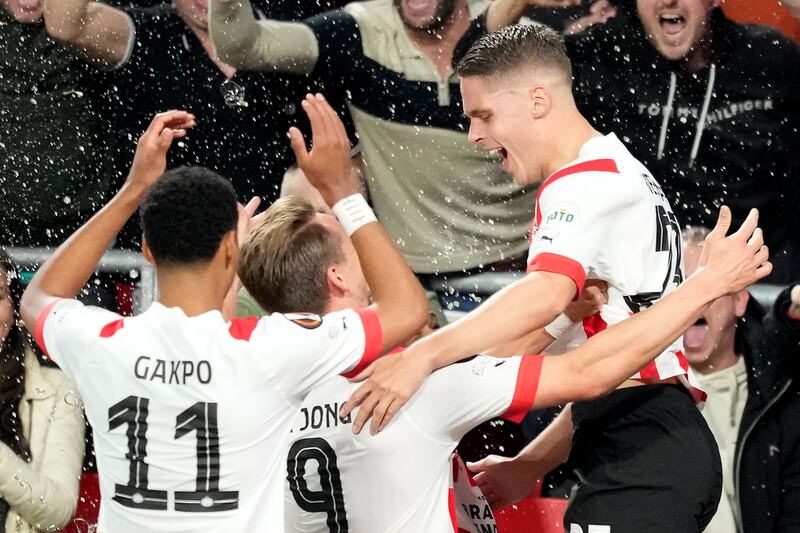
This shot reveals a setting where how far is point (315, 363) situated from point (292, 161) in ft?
10.6

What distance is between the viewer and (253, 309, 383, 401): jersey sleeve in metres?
2.44

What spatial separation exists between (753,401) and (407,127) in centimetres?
208

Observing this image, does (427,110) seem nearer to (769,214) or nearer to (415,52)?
(415,52)

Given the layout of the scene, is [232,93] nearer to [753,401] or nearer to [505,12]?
[505,12]

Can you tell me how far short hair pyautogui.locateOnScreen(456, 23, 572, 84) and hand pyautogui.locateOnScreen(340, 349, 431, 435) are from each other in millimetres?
929

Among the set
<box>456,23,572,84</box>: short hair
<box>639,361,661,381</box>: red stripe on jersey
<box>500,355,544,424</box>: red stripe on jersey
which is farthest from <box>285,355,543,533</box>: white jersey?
<box>456,23,572,84</box>: short hair

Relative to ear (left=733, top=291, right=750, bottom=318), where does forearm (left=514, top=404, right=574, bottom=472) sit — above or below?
above

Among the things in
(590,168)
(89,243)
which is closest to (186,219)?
(89,243)

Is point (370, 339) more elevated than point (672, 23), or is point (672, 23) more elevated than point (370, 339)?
point (672, 23)

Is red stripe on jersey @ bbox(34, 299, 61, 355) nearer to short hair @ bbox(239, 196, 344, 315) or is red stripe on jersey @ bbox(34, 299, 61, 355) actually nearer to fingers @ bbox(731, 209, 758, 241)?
short hair @ bbox(239, 196, 344, 315)

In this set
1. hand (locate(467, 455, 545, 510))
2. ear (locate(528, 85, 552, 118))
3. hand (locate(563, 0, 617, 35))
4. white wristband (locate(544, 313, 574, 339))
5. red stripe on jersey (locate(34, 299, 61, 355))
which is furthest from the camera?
hand (locate(563, 0, 617, 35))

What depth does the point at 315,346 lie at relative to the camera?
2.46m

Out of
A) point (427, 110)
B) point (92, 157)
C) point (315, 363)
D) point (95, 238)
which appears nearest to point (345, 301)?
point (315, 363)

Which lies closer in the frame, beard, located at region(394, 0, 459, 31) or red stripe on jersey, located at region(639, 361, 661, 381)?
red stripe on jersey, located at region(639, 361, 661, 381)
